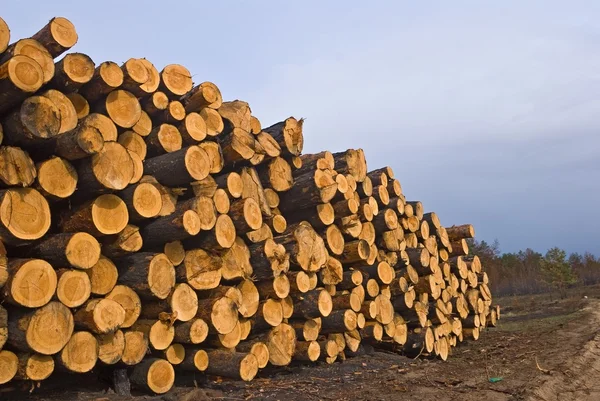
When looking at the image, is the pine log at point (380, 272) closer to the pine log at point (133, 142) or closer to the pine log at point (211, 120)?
the pine log at point (211, 120)

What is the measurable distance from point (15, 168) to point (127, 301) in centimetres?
148

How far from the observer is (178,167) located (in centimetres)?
509

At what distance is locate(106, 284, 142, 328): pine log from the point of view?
184 inches

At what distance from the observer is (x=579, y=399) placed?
5520 mm

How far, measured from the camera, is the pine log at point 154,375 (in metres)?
4.82

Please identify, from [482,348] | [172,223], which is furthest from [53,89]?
[482,348]

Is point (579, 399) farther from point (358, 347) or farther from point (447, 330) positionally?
point (447, 330)

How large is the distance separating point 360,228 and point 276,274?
193cm

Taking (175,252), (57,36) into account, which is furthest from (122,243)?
(57,36)

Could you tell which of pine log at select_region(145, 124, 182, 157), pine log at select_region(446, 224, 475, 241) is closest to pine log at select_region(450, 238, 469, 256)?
pine log at select_region(446, 224, 475, 241)

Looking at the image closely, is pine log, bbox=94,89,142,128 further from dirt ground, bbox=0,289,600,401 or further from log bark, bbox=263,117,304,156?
dirt ground, bbox=0,289,600,401

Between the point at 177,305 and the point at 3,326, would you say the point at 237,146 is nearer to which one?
the point at 177,305

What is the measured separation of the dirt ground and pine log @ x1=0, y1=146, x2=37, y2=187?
5.74 feet

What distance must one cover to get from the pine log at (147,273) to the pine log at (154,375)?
0.63m
